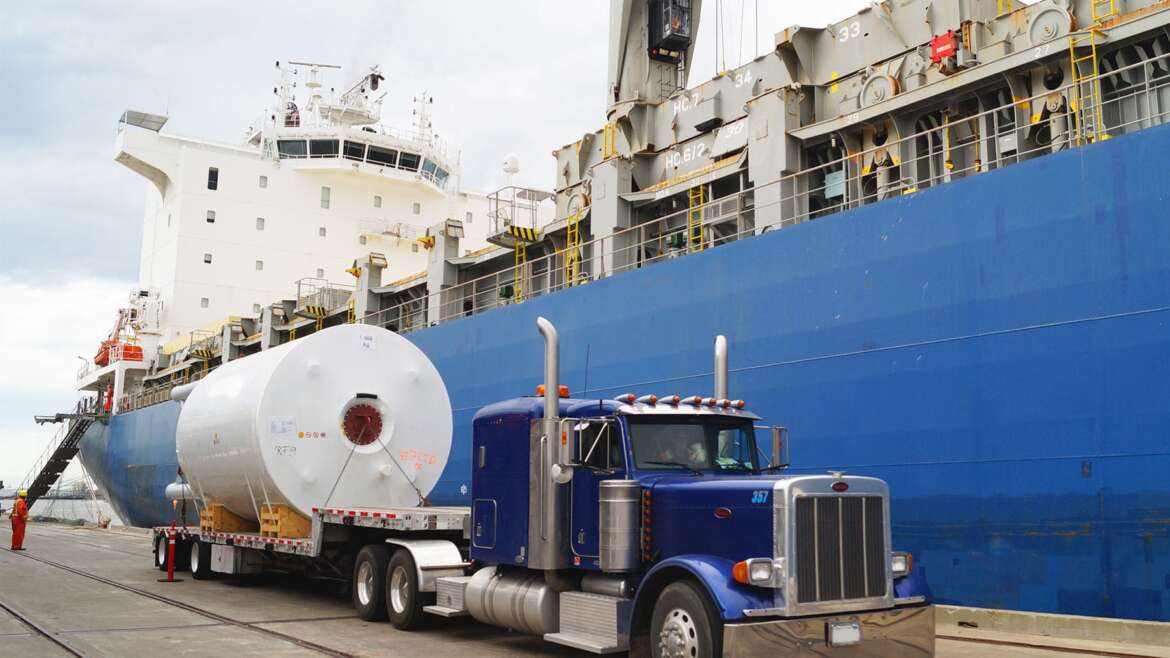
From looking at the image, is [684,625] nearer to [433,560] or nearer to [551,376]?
[551,376]

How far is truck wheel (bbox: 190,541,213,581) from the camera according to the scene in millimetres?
15773

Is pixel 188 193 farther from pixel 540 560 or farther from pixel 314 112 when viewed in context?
pixel 540 560

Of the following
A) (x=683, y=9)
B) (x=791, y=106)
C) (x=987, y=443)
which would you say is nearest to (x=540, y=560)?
(x=987, y=443)

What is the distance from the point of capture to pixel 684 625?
277 inches

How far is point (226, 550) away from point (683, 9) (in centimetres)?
1338

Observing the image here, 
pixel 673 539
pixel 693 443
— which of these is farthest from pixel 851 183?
pixel 673 539

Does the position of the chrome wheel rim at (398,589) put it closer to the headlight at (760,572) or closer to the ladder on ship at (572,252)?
the headlight at (760,572)

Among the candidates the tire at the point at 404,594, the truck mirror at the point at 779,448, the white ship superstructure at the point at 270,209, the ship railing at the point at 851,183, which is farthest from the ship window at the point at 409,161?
the truck mirror at the point at 779,448

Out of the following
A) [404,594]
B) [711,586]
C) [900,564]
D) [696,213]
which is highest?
[696,213]

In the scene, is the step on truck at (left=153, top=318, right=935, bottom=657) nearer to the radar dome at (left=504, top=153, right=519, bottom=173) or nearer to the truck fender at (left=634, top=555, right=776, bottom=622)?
the truck fender at (left=634, top=555, right=776, bottom=622)

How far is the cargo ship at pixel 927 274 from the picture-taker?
9.51 meters

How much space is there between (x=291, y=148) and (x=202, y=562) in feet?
84.2

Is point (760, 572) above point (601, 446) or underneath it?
underneath

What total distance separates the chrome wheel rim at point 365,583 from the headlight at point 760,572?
572 cm
